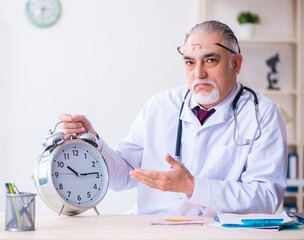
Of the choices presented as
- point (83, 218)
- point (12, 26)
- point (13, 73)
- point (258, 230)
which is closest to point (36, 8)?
point (12, 26)

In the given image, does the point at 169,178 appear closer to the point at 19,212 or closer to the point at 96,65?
the point at 19,212

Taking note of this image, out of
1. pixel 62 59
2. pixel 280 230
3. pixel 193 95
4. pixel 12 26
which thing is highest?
pixel 12 26

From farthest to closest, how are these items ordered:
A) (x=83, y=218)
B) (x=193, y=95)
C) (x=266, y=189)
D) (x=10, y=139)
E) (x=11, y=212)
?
(x=10, y=139) → (x=193, y=95) → (x=266, y=189) → (x=83, y=218) → (x=11, y=212)

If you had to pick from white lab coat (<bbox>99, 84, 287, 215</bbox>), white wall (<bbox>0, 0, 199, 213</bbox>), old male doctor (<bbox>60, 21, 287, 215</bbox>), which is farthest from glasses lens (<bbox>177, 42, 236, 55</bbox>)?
white wall (<bbox>0, 0, 199, 213</bbox>)

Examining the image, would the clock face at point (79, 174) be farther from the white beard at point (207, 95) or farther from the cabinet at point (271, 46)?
the cabinet at point (271, 46)

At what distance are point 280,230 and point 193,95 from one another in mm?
803

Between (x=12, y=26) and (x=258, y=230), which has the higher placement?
(x=12, y=26)

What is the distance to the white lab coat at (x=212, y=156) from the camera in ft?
6.04

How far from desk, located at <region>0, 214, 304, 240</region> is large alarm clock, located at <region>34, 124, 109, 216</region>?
0.07 m

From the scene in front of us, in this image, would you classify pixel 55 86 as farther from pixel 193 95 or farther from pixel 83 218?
pixel 83 218

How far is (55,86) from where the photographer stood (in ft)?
14.4

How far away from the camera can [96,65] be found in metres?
4.39

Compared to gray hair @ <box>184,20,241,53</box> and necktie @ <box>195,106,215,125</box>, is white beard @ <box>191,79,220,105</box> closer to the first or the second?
necktie @ <box>195,106,215,125</box>

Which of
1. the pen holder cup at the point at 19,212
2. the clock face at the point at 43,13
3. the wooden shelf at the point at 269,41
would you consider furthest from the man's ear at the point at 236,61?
the clock face at the point at 43,13
